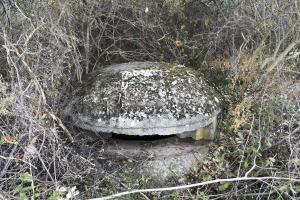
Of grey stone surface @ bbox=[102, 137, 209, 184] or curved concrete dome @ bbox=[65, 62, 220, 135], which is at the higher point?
curved concrete dome @ bbox=[65, 62, 220, 135]

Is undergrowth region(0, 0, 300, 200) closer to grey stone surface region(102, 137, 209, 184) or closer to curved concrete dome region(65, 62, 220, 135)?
grey stone surface region(102, 137, 209, 184)

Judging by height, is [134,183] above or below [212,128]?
below

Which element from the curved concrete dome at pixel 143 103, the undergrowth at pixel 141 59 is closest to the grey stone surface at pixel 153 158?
the undergrowth at pixel 141 59

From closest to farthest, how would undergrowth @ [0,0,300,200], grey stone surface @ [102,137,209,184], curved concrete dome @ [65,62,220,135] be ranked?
undergrowth @ [0,0,300,200] → curved concrete dome @ [65,62,220,135] → grey stone surface @ [102,137,209,184]

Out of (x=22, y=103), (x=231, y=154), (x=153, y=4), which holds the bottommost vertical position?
(x=231, y=154)

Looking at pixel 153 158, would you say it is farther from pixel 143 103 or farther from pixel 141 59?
pixel 141 59

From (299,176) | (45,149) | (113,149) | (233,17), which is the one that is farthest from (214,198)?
(233,17)

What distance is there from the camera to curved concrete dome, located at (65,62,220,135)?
3.44m

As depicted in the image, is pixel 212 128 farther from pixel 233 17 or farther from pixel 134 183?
pixel 233 17

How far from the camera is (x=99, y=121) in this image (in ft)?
11.4

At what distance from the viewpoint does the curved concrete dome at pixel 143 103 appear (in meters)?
3.44

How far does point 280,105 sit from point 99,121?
2158mm

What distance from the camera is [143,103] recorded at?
138 inches

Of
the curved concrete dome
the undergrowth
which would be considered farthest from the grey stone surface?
the curved concrete dome
